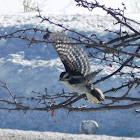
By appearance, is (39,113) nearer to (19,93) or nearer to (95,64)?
(19,93)

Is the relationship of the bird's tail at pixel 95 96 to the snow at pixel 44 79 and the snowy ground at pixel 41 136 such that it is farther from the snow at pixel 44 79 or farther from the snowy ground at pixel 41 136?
the snow at pixel 44 79

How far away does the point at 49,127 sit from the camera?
6895 millimetres

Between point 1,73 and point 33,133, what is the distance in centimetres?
208

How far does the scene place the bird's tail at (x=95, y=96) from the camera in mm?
2887

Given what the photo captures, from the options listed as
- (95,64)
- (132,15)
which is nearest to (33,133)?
(95,64)

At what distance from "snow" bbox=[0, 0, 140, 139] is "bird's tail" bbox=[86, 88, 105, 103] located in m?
3.58

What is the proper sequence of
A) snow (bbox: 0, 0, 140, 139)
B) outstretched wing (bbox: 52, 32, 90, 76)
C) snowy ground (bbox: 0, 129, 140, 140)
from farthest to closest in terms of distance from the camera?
snow (bbox: 0, 0, 140, 139) → snowy ground (bbox: 0, 129, 140, 140) → outstretched wing (bbox: 52, 32, 90, 76)

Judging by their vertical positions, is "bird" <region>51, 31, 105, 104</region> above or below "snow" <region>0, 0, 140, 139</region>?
above

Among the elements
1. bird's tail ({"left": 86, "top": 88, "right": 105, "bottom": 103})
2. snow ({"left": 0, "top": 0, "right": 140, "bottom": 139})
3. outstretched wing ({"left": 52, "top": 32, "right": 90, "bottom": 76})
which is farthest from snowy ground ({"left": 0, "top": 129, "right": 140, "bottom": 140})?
outstretched wing ({"left": 52, "top": 32, "right": 90, "bottom": 76})

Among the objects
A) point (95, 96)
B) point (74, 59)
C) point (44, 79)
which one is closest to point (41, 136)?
point (44, 79)

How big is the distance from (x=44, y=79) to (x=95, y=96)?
4.97 metres

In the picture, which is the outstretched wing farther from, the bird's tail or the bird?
the bird's tail

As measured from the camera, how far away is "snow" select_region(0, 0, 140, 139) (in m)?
6.78

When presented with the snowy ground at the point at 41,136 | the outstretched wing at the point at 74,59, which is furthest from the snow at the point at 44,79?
the outstretched wing at the point at 74,59
